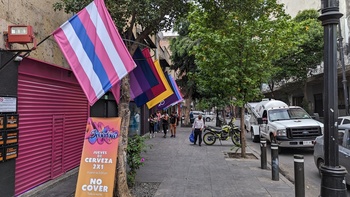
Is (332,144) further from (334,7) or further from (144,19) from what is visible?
(144,19)

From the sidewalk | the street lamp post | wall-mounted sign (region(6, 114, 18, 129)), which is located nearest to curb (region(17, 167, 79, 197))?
the sidewalk

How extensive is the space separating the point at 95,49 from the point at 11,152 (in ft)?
9.10

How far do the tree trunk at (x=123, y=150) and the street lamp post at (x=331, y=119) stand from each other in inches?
140

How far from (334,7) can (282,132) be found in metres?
8.50

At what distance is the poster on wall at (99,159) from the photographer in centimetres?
482

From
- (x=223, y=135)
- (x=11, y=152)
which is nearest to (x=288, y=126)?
(x=223, y=135)

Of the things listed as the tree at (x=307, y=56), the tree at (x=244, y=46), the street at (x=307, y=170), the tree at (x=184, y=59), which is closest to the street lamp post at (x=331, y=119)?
the street at (x=307, y=170)

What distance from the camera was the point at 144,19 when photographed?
6629 millimetres

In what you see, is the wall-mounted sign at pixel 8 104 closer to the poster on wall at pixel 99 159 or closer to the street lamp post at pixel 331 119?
the poster on wall at pixel 99 159

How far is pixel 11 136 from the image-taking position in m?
5.34

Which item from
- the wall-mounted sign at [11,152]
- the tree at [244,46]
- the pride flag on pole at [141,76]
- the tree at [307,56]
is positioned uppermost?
the tree at [307,56]

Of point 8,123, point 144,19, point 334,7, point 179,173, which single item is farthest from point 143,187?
point 334,7

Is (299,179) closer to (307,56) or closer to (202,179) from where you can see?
(202,179)

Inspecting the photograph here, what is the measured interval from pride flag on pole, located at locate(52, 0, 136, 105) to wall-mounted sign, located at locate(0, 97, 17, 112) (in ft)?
5.75
